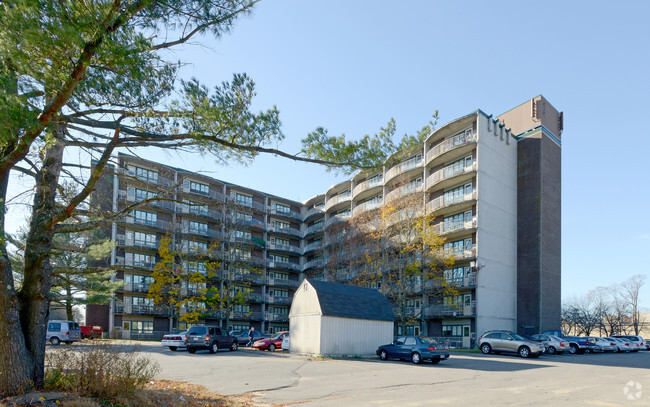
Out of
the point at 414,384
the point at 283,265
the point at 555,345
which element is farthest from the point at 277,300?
the point at 414,384

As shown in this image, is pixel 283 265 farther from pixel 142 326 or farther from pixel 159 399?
pixel 159 399

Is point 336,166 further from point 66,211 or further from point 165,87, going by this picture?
point 66,211

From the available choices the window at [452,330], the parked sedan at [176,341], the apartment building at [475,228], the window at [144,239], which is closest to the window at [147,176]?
the apartment building at [475,228]

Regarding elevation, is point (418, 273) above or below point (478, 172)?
below

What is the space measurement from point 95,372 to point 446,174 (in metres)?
39.9

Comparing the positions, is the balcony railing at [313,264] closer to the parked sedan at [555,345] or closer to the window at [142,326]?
the window at [142,326]

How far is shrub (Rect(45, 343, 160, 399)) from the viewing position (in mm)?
8914

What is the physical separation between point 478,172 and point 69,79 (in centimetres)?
3890

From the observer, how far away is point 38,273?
9.59 metres

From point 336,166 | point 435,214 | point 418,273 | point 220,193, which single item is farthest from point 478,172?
point 336,166

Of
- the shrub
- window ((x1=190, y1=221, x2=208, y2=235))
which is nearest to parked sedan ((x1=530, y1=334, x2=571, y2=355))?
the shrub

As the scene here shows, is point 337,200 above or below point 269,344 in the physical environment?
above

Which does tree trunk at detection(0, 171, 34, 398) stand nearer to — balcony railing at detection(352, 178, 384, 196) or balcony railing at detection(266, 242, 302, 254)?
balcony railing at detection(352, 178, 384, 196)

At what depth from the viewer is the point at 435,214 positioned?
152 feet
